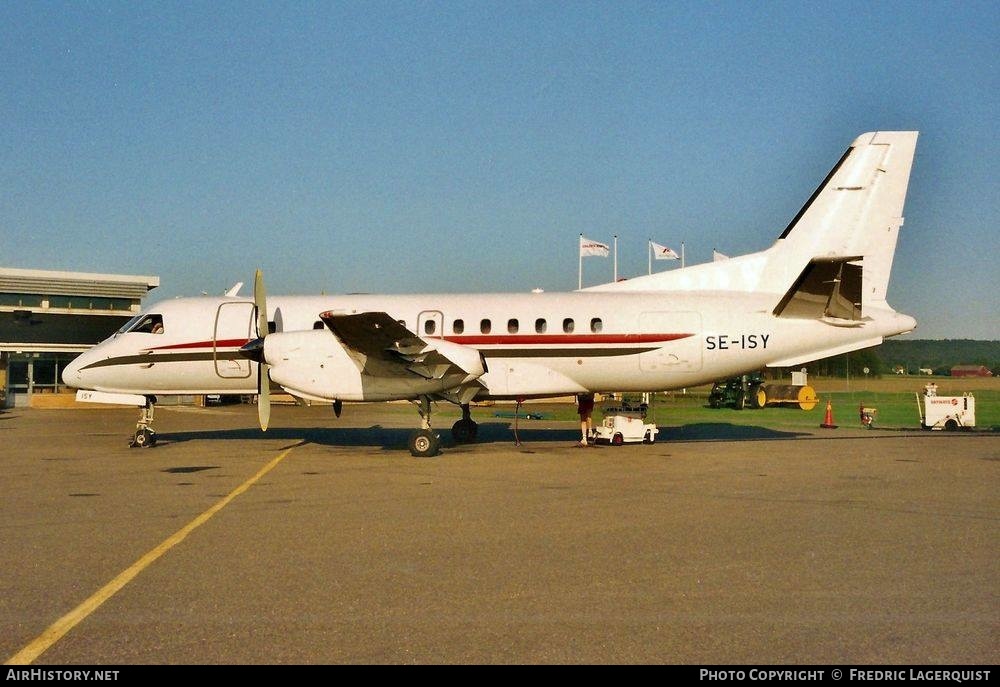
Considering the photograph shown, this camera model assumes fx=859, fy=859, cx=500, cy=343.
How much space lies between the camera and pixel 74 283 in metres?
53.6

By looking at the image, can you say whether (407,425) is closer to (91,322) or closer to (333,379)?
(333,379)

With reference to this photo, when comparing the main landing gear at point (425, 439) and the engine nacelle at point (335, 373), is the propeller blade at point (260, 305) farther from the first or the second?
the main landing gear at point (425, 439)

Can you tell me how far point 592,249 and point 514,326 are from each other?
73.8 feet

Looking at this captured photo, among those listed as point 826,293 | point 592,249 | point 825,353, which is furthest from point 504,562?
point 592,249

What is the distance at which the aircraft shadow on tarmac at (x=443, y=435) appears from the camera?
76.1 ft

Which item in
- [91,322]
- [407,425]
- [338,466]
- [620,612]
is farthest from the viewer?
[91,322]

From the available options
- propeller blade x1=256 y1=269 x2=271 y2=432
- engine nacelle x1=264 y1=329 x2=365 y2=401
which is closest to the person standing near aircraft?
engine nacelle x1=264 y1=329 x2=365 y2=401

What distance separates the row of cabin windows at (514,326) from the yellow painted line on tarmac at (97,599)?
9610mm

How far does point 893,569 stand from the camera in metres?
7.81

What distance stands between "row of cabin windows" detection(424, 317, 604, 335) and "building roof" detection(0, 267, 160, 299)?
40.5 metres

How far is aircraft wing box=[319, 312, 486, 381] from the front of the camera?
17.5 m

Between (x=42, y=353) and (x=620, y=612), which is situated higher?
(x=42, y=353)
